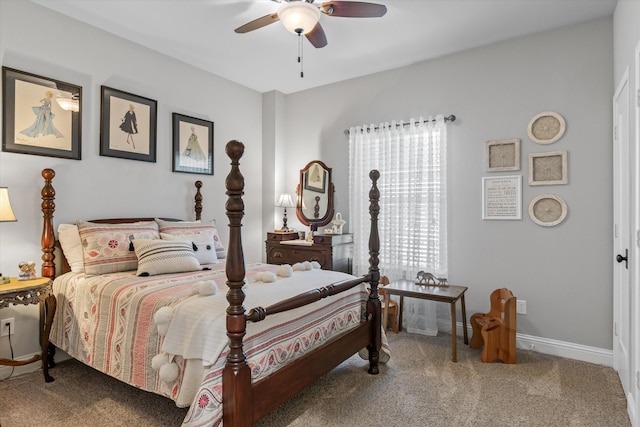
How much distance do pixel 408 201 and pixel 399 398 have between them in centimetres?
200

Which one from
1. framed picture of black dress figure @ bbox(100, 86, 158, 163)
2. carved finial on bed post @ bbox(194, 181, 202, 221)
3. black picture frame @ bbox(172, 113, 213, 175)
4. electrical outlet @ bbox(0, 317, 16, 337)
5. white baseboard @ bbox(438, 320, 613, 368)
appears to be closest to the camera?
electrical outlet @ bbox(0, 317, 16, 337)

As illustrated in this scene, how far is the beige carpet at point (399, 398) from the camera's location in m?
2.14

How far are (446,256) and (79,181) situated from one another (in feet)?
11.1

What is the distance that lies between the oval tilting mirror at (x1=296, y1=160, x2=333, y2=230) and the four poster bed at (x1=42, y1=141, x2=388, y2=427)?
1.51m

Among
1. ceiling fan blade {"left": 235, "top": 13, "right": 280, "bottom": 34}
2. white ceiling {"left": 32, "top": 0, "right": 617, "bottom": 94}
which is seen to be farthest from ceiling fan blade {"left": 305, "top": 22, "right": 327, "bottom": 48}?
white ceiling {"left": 32, "top": 0, "right": 617, "bottom": 94}

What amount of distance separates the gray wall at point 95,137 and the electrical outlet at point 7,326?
3 cm

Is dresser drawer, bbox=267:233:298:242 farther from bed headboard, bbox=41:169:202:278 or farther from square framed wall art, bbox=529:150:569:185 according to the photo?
square framed wall art, bbox=529:150:569:185

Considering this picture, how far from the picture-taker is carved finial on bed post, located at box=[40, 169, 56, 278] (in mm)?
2754

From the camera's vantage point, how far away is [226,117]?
14.4 ft

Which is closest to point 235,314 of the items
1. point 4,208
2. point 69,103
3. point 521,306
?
point 4,208

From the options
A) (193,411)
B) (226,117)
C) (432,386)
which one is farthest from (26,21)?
(432,386)

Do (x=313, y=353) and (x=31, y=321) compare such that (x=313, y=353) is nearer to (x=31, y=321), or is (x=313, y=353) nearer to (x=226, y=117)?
(x=31, y=321)

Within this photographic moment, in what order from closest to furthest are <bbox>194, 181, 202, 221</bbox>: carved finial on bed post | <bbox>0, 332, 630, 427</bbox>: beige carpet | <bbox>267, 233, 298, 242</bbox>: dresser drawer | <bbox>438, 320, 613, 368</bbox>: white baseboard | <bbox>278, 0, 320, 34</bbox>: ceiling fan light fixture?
<bbox>0, 332, 630, 427</bbox>: beige carpet → <bbox>278, 0, 320, 34</bbox>: ceiling fan light fixture → <bbox>438, 320, 613, 368</bbox>: white baseboard → <bbox>194, 181, 202, 221</bbox>: carved finial on bed post → <bbox>267, 233, 298, 242</bbox>: dresser drawer

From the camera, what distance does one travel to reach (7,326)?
105 inches
